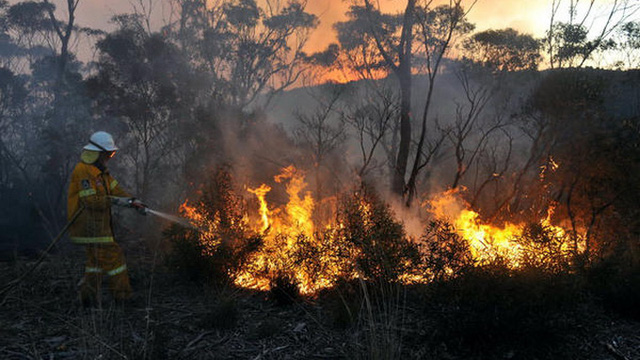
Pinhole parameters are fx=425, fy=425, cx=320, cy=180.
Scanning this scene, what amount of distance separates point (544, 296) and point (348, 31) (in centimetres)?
3021

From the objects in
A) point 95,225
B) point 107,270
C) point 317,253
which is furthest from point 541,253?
point 95,225

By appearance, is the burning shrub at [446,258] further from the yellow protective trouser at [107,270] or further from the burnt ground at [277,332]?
the yellow protective trouser at [107,270]

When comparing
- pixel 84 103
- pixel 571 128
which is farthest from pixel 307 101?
pixel 571 128

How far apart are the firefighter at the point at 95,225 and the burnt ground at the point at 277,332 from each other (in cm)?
30

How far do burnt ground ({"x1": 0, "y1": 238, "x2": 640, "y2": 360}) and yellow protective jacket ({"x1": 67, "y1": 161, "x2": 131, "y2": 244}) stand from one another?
28.8 inches

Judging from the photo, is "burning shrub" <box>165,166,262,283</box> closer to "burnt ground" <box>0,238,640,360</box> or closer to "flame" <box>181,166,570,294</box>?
"flame" <box>181,166,570,294</box>

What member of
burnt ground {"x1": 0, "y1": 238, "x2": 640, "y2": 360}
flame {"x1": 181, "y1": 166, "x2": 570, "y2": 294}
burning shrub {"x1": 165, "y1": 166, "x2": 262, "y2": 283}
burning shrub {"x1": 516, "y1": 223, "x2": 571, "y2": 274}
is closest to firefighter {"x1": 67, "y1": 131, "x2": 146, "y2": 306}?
burnt ground {"x1": 0, "y1": 238, "x2": 640, "y2": 360}

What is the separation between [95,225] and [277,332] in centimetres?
268

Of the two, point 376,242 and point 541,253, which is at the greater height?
point 376,242

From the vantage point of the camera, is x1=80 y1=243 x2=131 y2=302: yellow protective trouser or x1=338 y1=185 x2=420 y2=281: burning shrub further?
x1=80 y1=243 x2=131 y2=302: yellow protective trouser

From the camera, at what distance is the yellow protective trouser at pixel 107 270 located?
16.8 feet

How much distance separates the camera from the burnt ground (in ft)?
11.8

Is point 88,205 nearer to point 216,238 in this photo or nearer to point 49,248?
point 49,248

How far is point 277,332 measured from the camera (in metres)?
4.43
